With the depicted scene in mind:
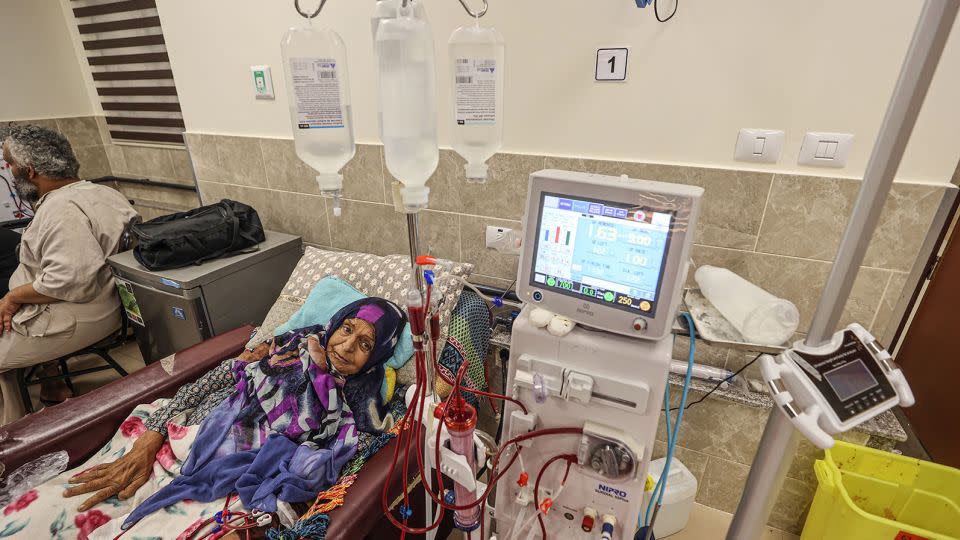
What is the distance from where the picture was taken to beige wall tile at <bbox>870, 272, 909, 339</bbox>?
1246mm

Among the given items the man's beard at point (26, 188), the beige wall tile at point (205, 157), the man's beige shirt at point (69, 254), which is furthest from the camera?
the beige wall tile at point (205, 157)

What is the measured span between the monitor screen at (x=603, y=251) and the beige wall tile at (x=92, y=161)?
3.40 metres

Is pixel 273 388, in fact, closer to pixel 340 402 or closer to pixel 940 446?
pixel 340 402

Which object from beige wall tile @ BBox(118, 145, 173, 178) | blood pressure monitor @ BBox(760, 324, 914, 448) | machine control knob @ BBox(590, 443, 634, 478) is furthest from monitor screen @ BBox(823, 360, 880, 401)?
beige wall tile @ BBox(118, 145, 173, 178)

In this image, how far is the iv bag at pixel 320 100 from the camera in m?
0.83

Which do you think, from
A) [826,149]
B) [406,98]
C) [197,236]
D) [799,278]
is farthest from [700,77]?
[197,236]

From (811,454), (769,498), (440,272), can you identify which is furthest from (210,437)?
(811,454)

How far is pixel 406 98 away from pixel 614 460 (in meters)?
0.80

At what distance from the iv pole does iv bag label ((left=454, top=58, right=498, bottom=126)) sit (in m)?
0.65

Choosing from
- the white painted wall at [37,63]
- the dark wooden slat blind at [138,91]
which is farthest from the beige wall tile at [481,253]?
the white painted wall at [37,63]

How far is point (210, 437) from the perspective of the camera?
4.53 ft

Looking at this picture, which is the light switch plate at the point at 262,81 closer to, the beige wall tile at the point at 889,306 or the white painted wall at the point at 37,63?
the white painted wall at the point at 37,63

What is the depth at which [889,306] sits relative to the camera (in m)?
1.28

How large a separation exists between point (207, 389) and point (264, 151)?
110 centimetres
